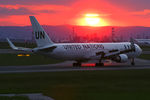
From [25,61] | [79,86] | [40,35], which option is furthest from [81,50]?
[79,86]

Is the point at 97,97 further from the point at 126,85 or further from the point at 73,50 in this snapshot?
the point at 73,50

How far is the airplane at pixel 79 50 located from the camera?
44.2 m

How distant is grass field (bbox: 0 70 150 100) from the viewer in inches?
866

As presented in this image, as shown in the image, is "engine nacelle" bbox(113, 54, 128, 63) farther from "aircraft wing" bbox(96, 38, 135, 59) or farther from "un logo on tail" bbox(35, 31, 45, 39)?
"un logo on tail" bbox(35, 31, 45, 39)

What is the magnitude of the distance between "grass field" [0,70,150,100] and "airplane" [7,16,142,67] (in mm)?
10101

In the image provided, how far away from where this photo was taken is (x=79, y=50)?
46.3m

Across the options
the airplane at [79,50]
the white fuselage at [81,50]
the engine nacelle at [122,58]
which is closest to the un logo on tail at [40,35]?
the airplane at [79,50]

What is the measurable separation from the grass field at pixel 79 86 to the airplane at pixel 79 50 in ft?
33.1

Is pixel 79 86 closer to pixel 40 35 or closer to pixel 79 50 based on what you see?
pixel 40 35

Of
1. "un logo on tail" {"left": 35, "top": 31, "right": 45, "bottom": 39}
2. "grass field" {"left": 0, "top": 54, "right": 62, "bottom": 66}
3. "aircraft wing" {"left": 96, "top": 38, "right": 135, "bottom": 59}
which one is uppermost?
"un logo on tail" {"left": 35, "top": 31, "right": 45, "bottom": 39}

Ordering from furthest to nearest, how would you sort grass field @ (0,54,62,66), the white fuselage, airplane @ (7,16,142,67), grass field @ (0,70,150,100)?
grass field @ (0,54,62,66) → the white fuselage → airplane @ (7,16,142,67) → grass field @ (0,70,150,100)

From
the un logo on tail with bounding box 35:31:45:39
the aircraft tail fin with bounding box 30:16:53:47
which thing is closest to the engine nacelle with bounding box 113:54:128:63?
the aircraft tail fin with bounding box 30:16:53:47

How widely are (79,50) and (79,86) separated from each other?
1968cm

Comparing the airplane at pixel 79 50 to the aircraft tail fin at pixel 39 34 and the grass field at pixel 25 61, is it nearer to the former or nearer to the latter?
the aircraft tail fin at pixel 39 34
